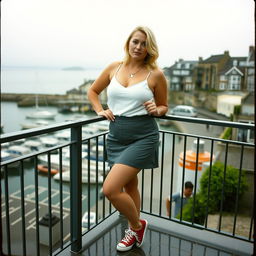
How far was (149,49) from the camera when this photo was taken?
1.93m

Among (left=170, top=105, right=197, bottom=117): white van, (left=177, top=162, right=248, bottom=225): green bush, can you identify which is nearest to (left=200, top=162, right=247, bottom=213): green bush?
(left=177, top=162, right=248, bottom=225): green bush

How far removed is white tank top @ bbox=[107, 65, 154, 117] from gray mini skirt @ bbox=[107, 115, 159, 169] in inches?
1.8

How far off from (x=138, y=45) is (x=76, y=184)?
1.06 m

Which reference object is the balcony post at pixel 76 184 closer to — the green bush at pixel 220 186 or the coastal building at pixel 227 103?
the green bush at pixel 220 186

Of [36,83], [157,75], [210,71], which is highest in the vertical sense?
[210,71]

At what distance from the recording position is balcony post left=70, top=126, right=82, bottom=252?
6.70 feet

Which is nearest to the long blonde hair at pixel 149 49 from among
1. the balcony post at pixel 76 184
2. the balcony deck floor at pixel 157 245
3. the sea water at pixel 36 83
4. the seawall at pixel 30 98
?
the balcony post at pixel 76 184

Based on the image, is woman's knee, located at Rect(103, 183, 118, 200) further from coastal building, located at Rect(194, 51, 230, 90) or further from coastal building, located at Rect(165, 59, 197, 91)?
coastal building, located at Rect(165, 59, 197, 91)

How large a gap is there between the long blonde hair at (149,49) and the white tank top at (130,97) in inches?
6.4

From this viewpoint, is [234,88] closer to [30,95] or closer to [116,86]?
[116,86]

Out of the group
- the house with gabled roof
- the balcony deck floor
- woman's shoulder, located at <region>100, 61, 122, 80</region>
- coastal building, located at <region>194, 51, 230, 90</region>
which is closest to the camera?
woman's shoulder, located at <region>100, 61, 122, 80</region>

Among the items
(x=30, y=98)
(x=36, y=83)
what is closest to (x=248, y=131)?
(x=30, y=98)

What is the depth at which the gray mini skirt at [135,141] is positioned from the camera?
194 centimetres

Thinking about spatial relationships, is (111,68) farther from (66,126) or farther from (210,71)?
(210,71)
